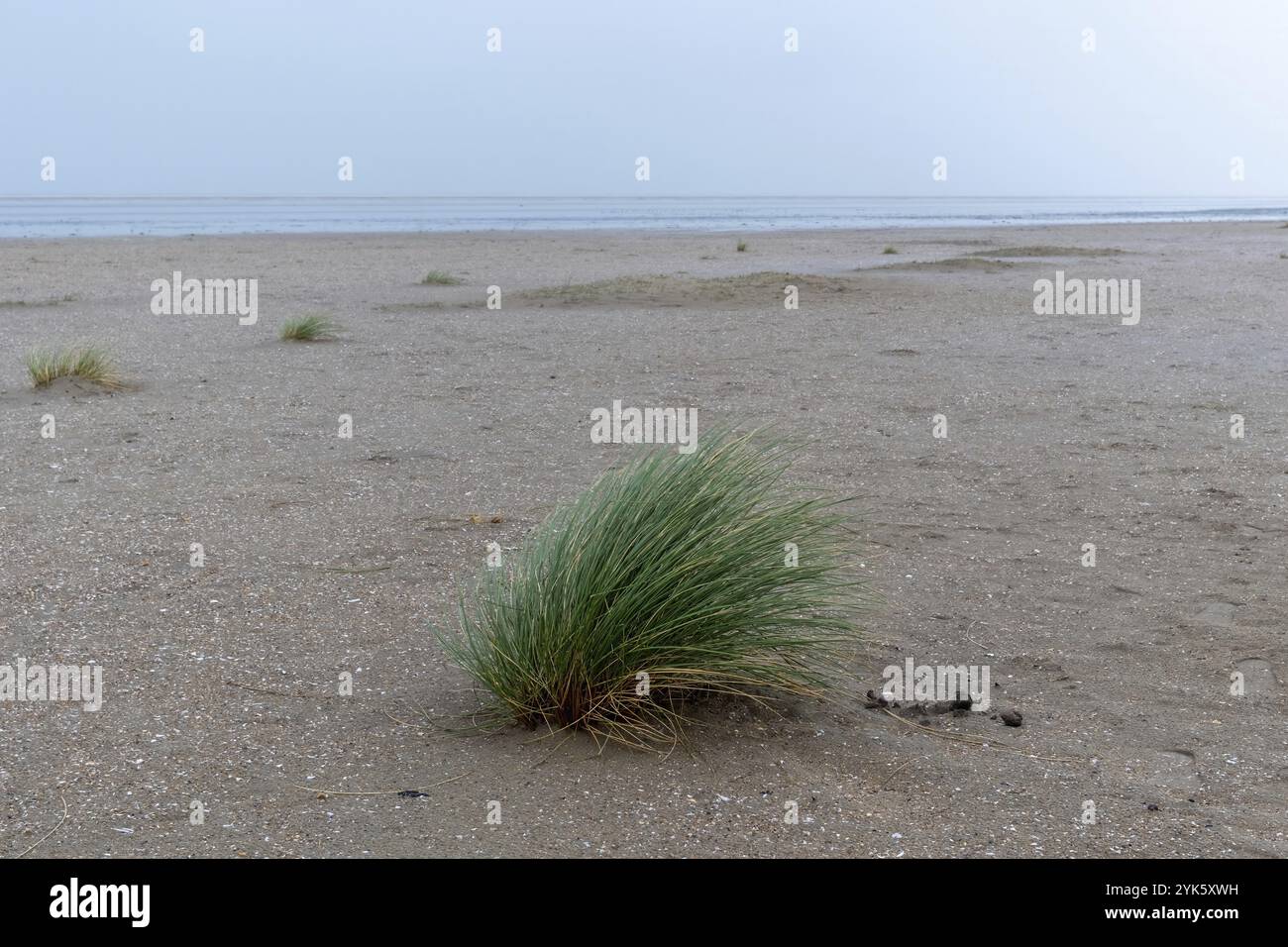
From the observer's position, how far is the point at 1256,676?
13.0ft

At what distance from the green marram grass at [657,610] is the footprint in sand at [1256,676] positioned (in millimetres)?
1355

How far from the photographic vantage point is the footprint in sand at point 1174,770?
3.23 m

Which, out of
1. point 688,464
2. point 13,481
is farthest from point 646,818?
point 13,481

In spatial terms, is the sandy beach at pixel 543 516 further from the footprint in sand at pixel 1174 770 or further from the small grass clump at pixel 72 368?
the small grass clump at pixel 72 368

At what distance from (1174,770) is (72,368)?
8.01 meters

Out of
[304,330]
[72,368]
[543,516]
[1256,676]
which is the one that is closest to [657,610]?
[1256,676]

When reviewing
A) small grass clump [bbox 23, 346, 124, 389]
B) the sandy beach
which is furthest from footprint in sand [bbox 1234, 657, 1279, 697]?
small grass clump [bbox 23, 346, 124, 389]

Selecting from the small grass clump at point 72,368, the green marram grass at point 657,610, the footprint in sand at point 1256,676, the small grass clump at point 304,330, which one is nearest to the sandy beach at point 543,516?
the footprint in sand at point 1256,676

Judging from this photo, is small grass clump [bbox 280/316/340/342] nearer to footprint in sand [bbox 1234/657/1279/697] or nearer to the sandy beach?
the sandy beach

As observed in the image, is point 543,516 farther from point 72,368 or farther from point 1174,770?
point 72,368

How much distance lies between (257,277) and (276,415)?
42.3 feet

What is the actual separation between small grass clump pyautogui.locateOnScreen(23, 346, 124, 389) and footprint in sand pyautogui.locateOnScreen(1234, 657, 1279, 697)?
7666mm

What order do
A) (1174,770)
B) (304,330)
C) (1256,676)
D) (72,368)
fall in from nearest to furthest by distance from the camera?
(1174,770) < (1256,676) < (72,368) < (304,330)
